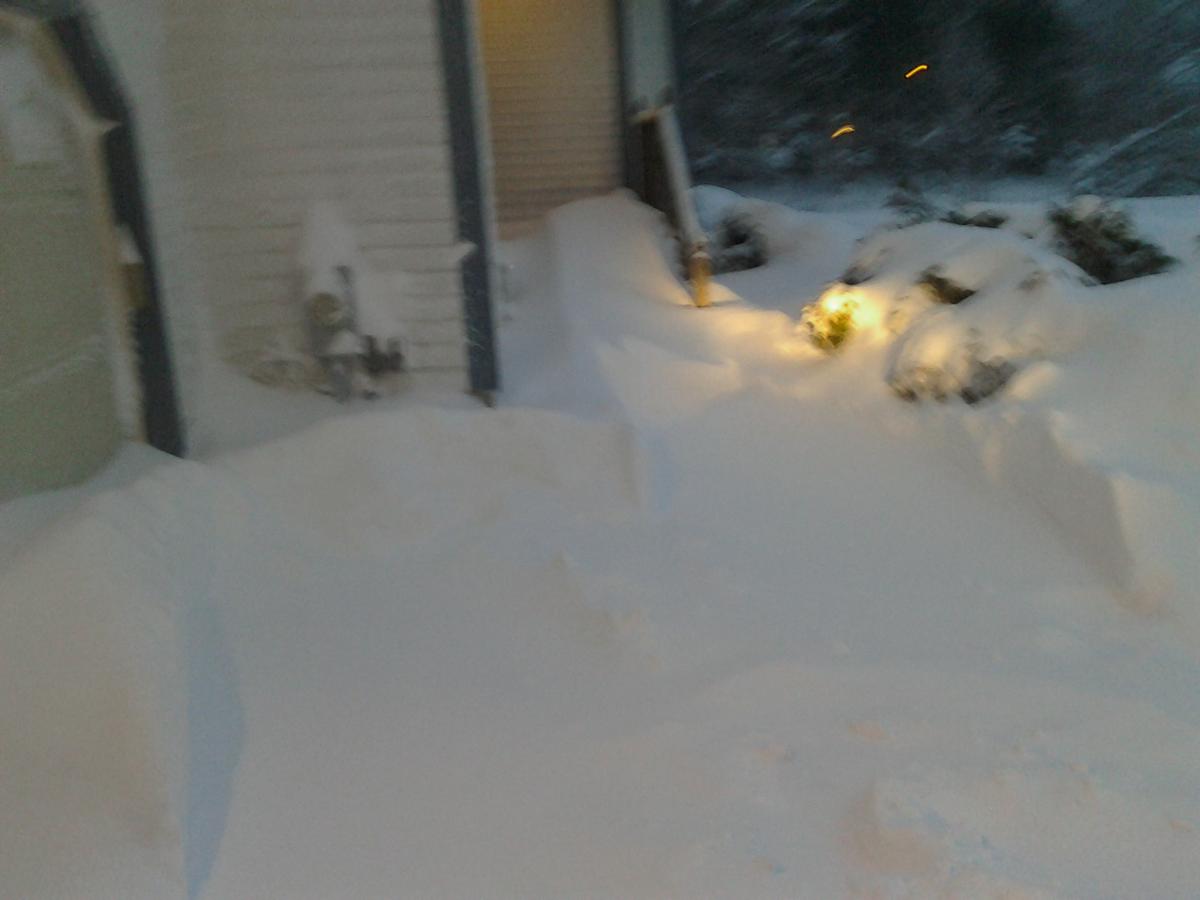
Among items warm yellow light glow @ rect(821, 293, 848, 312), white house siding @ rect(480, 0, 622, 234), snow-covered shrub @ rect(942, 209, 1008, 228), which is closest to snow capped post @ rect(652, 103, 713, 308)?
white house siding @ rect(480, 0, 622, 234)

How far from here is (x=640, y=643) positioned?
142 inches

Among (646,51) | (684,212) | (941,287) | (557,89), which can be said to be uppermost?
(646,51)

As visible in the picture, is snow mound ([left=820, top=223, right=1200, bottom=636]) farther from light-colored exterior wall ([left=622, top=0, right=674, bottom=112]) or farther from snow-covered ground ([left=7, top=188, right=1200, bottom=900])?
light-colored exterior wall ([left=622, top=0, right=674, bottom=112])

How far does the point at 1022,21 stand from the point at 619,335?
10.7 m

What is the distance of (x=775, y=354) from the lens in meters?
6.95

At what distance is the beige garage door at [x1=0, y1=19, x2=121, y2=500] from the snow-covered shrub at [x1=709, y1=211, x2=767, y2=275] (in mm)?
6478

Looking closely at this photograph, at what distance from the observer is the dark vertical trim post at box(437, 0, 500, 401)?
5.61 m

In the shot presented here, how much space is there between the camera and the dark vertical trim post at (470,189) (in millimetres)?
5605

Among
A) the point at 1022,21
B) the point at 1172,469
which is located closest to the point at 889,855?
→ the point at 1172,469

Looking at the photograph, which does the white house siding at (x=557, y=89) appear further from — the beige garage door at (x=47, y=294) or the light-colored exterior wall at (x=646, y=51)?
the beige garage door at (x=47, y=294)

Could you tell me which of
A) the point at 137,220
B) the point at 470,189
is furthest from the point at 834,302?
the point at 137,220

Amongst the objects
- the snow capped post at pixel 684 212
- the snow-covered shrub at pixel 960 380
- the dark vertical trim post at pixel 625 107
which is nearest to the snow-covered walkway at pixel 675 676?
the snow-covered shrub at pixel 960 380

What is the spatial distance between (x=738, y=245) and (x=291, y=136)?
18.9 feet

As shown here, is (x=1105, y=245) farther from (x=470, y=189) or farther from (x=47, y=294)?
(x=47, y=294)
